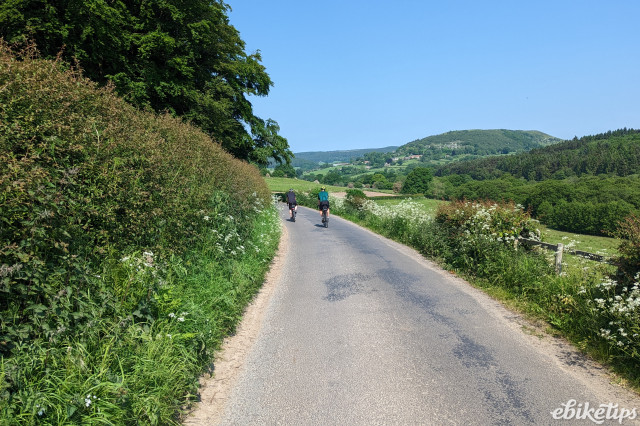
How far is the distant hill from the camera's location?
351ft

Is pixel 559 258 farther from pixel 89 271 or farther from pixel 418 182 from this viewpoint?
pixel 418 182

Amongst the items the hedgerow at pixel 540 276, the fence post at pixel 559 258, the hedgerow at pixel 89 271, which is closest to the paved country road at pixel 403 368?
the hedgerow at pixel 540 276

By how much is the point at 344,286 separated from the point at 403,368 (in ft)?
13.0

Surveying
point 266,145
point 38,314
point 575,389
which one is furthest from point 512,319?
point 266,145

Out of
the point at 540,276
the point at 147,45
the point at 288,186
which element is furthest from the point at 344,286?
the point at 288,186

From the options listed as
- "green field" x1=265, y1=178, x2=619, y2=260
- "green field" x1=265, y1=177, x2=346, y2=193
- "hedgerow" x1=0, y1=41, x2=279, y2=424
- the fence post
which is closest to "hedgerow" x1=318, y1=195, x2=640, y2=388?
the fence post

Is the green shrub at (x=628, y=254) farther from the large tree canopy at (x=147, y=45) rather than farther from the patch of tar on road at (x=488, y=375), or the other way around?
the large tree canopy at (x=147, y=45)

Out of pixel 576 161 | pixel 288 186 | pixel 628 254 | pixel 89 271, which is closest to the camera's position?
pixel 89 271

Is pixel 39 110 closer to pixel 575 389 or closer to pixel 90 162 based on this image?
pixel 90 162

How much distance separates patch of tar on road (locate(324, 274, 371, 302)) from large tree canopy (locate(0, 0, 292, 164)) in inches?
366

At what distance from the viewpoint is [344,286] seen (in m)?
8.57

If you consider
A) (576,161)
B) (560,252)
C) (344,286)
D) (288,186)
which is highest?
(576,161)

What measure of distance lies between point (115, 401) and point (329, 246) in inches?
448

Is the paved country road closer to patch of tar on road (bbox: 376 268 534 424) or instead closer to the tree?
patch of tar on road (bbox: 376 268 534 424)
